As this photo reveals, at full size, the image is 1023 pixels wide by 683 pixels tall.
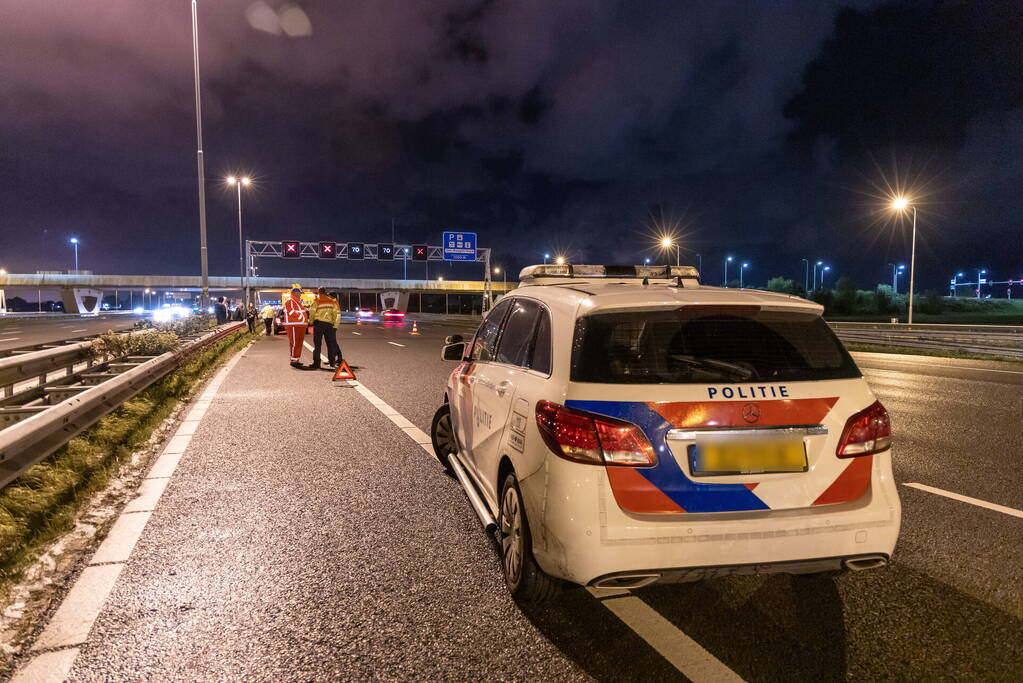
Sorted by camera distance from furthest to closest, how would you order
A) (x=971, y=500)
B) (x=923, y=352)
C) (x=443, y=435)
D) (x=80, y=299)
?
(x=80, y=299) → (x=923, y=352) → (x=443, y=435) → (x=971, y=500)

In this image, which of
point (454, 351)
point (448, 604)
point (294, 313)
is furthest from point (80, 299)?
point (448, 604)

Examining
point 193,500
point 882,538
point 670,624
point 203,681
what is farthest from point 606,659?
point 193,500

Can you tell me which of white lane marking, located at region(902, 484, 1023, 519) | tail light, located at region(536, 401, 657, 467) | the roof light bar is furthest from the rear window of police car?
white lane marking, located at region(902, 484, 1023, 519)

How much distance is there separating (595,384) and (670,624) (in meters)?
1.16

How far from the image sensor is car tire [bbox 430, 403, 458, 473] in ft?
19.0

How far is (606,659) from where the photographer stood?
278cm

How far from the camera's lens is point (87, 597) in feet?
10.9

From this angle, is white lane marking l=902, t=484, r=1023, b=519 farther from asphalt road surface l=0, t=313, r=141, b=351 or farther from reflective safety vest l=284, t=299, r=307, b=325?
asphalt road surface l=0, t=313, r=141, b=351

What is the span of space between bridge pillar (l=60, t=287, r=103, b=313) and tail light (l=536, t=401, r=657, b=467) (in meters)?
99.5

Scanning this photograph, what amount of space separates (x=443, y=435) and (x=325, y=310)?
28.5ft

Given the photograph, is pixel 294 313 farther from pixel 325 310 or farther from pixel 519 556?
pixel 519 556

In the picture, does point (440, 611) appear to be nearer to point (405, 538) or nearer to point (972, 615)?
point (405, 538)

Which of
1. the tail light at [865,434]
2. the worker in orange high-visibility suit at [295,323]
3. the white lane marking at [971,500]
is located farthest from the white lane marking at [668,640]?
the worker in orange high-visibility suit at [295,323]

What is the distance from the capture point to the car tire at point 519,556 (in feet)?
10.3
